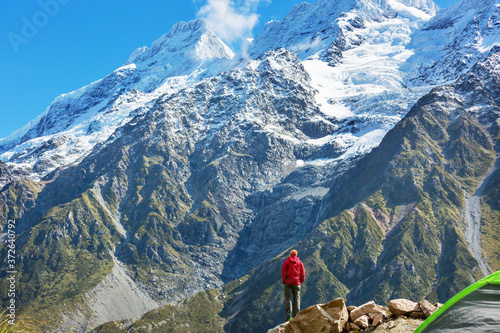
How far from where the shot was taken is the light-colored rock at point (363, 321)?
2619 centimetres

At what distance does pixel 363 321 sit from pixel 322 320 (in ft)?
7.82

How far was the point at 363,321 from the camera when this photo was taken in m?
26.4

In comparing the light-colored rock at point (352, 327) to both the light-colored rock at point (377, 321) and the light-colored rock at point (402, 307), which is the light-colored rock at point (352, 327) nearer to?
the light-colored rock at point (377, 321)

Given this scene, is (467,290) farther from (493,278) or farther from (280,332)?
(280,332)

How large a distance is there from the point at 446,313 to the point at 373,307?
21.0 feet


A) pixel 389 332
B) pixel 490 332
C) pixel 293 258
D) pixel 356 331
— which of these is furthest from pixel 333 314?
pixel 490 332

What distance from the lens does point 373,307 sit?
27516 millimetres

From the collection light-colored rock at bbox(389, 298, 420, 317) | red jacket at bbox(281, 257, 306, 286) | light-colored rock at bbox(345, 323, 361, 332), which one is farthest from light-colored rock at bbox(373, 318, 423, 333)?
red jacket at bbox(281, 257, 306, 286)

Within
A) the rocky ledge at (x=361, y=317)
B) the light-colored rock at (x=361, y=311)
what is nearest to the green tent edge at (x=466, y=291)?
the rocky ledge at (x=361, y=317)

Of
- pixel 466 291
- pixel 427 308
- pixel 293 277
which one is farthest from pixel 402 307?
pixel 293 277

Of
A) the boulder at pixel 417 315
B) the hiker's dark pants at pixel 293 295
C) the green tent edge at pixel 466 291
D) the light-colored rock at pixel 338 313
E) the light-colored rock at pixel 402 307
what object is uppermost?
the hiker's dark pants at pixel 293 295

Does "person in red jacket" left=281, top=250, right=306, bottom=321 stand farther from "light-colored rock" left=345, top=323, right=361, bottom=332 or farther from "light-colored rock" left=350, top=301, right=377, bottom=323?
"light-colored rock" left=345, top=323, right=361, bottom=332

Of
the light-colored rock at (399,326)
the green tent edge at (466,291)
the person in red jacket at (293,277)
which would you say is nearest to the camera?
the green tent edge at (466,291)

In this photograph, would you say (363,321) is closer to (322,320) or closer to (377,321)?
(377,321)
